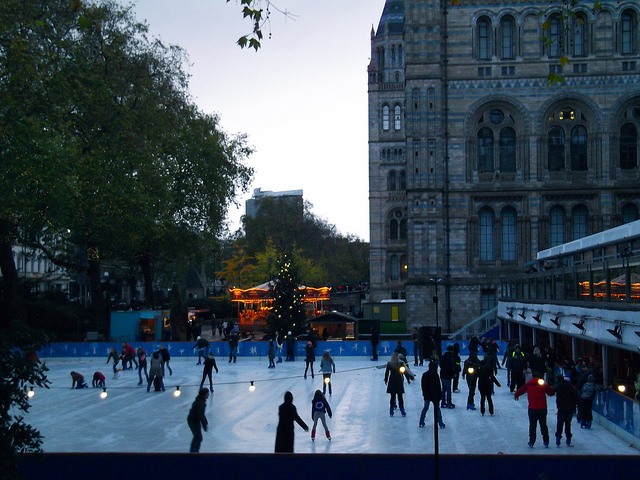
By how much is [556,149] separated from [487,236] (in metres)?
7.04

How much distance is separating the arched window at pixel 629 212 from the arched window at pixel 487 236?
8.12m

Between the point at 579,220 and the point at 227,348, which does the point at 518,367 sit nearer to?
the point at 227,348

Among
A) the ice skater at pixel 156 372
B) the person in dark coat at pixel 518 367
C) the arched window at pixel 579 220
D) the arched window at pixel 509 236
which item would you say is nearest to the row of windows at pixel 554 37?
the arched window at pixel 579 220

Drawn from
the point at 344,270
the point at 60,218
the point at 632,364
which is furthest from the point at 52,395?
the point at 344,270

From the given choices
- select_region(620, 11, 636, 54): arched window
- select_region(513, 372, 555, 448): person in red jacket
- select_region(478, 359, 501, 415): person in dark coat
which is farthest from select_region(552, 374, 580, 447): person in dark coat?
select_region(620, 11, 636, 54): arched window

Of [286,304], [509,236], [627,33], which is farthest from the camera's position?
[509,236]

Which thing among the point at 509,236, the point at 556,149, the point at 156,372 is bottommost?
the point at 156,372

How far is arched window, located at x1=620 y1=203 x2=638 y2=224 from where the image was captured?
150ft

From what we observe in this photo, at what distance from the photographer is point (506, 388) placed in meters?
24.8

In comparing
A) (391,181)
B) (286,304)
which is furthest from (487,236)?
(391,181)

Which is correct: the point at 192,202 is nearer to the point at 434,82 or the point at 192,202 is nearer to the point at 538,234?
the point at 434,82

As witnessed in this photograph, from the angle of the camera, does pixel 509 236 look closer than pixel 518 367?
No

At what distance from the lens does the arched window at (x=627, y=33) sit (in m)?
45.5

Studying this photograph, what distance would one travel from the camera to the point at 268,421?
1950cm
